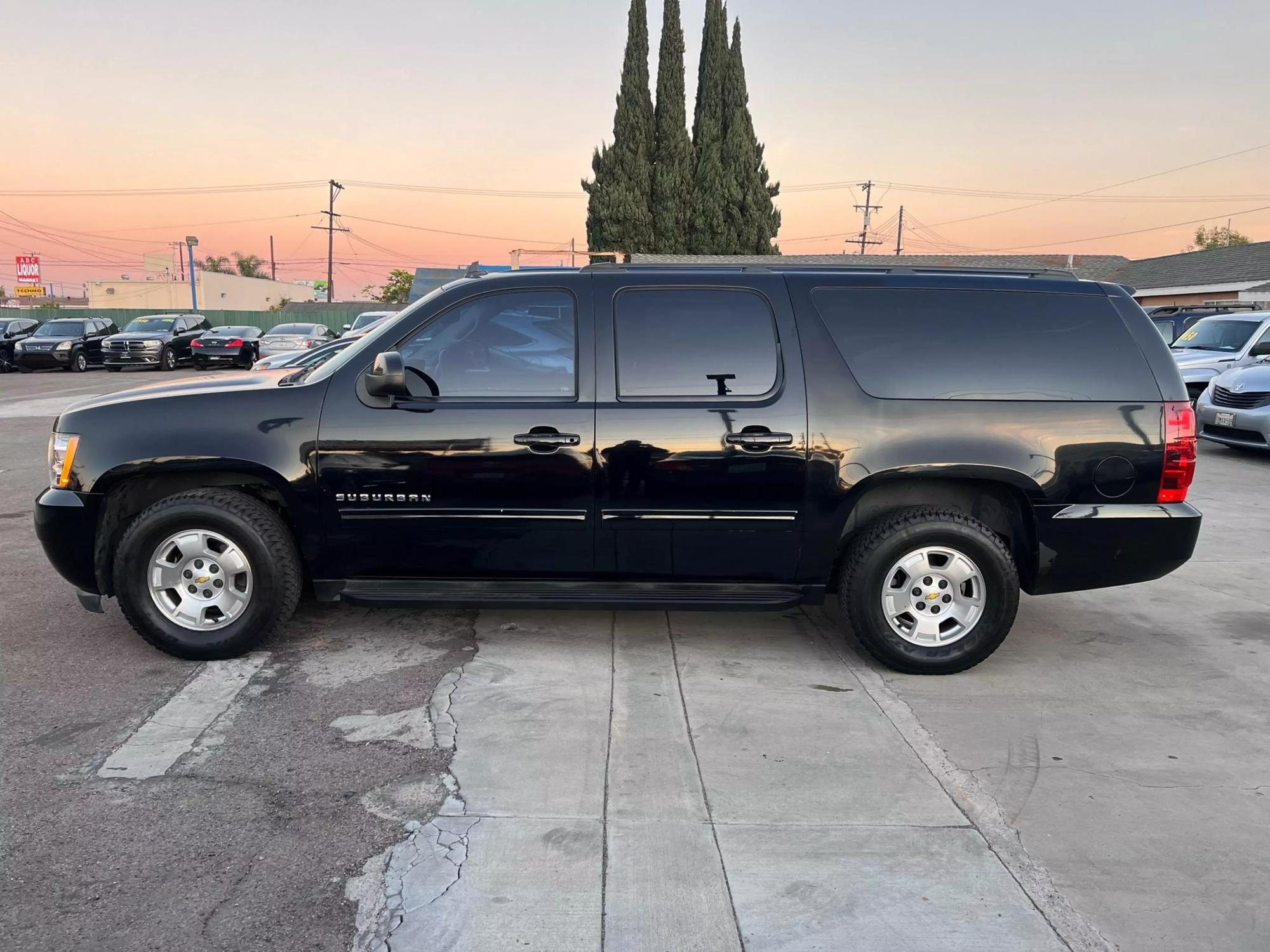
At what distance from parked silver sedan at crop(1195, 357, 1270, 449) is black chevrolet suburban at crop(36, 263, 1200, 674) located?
→ 325 inches

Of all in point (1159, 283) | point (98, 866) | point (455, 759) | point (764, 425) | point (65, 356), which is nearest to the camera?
point (98, 866)

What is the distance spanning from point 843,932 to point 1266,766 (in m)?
2.12

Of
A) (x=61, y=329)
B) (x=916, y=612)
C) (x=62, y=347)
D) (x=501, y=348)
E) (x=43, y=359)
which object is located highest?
(x=61, y=329)

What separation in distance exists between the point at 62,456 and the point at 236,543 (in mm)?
934

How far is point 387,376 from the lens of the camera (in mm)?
3977

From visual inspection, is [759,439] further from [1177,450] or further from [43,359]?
[43,359]

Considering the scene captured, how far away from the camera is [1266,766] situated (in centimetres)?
341

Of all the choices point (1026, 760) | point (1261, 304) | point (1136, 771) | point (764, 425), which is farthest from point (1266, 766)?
point (1261, 304)

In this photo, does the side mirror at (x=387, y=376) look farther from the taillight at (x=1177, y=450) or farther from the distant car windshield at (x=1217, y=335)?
the distant car windshield at (x=1217, y=335)

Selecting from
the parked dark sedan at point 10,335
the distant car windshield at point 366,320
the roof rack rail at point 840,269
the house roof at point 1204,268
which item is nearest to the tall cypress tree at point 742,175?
the house roof at point 1204,268

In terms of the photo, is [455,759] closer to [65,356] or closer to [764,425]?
[764,425]

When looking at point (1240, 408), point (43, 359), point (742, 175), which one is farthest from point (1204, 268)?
point (43, 359)

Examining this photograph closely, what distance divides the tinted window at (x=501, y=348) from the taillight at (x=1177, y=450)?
9.06 ft

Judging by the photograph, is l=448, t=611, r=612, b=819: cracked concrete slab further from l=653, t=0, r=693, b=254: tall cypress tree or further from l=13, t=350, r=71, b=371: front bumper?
l=653, t=0, r=693, b=254: tall cypress tree
